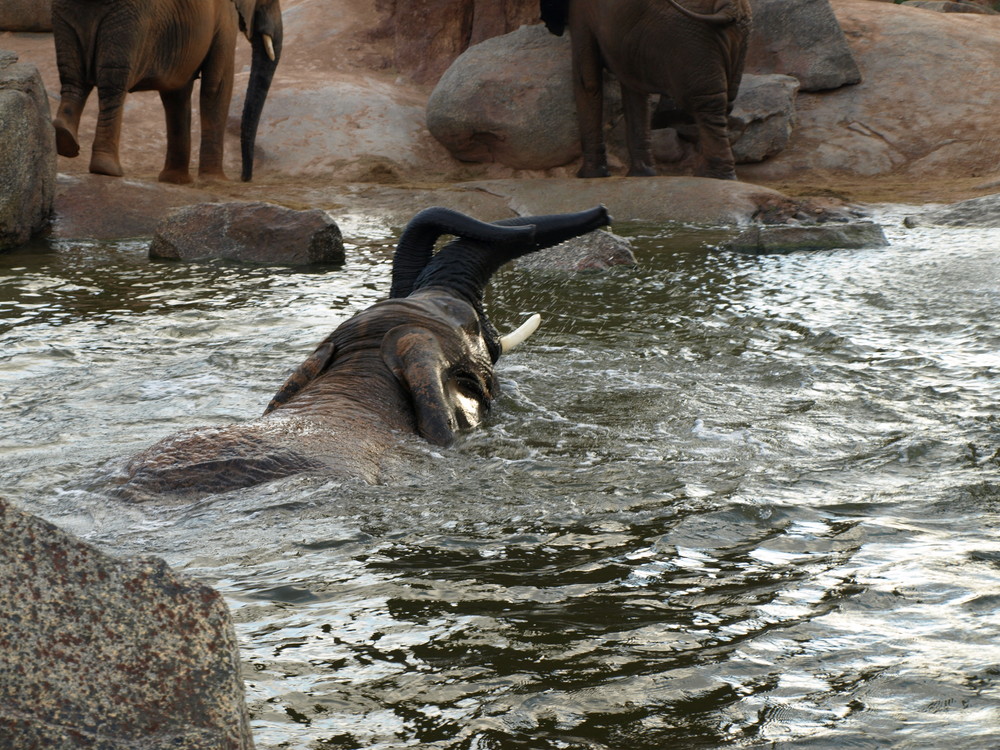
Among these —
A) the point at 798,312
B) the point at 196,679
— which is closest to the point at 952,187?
the point at 798,312

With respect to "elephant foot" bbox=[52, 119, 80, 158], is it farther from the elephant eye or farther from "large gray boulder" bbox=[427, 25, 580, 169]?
the elephant eye

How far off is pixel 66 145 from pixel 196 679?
11.1m

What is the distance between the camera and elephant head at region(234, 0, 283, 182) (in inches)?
565

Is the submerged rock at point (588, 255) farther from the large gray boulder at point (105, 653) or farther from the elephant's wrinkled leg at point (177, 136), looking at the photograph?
the large gray boulder at point (105, 653)

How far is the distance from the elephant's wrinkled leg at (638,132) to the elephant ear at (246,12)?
15.3 ft

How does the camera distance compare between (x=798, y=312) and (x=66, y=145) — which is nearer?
(x=798, y=312)

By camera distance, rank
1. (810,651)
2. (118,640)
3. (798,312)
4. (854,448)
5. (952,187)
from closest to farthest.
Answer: (118,640) < (810,651) < (854,448) < (798,312) < (952,187)

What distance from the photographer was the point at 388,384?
472cm

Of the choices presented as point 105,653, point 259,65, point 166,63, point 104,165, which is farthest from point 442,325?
point 259,65

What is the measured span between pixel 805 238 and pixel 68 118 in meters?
7.12

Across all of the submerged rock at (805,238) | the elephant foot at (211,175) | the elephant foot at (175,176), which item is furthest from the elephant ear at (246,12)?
the submerged rock at (805,238)

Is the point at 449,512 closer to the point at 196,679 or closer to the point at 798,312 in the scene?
the point at 196,679

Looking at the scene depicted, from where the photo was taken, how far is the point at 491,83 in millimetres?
16469

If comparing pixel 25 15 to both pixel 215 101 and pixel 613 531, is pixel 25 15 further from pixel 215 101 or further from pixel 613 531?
pixel 613 531
